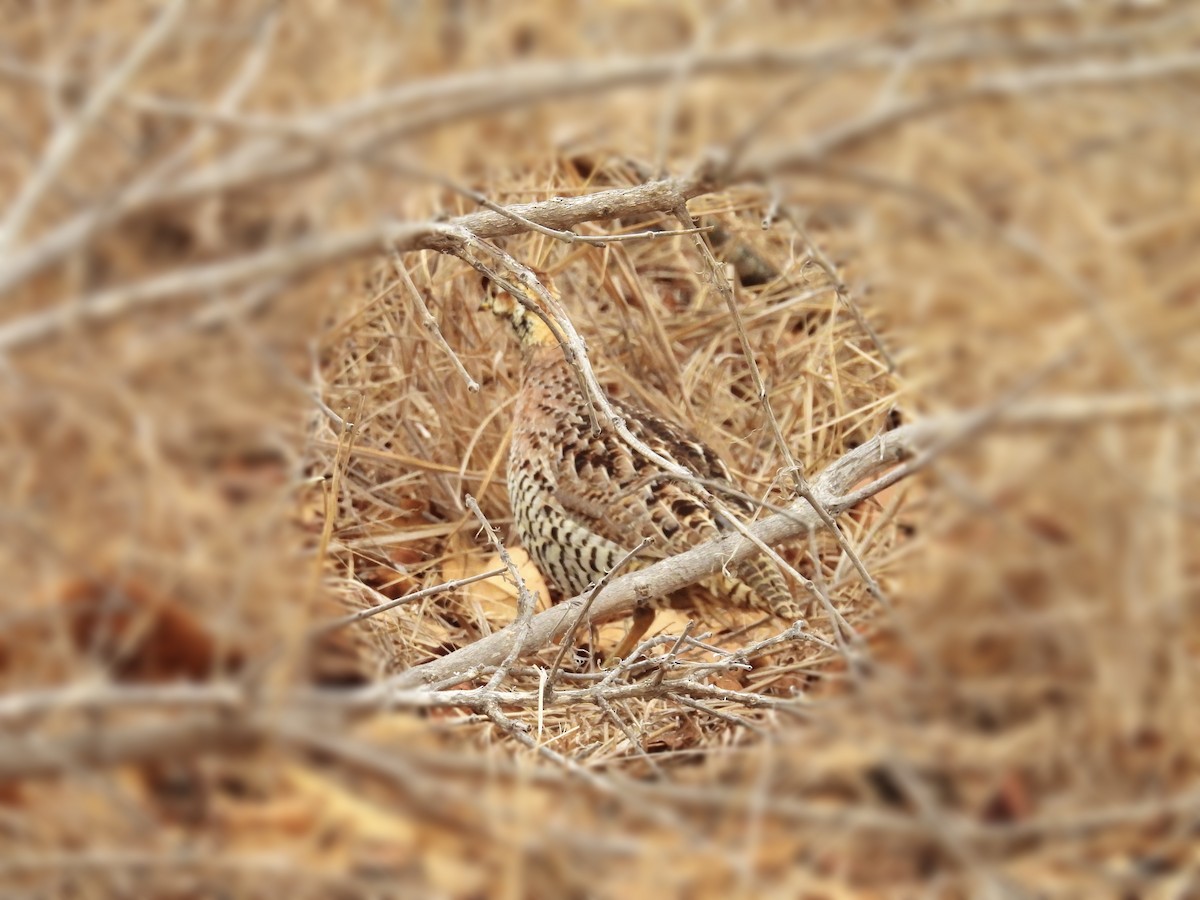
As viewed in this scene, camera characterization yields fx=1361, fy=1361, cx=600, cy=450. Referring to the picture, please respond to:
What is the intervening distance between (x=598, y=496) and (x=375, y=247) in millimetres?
2393

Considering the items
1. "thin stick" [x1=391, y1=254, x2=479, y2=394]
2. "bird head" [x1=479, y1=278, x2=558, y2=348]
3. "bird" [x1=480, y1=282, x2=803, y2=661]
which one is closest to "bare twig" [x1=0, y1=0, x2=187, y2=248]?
"thin stick" [x1=391, y1=254, x2=479, y2=394]

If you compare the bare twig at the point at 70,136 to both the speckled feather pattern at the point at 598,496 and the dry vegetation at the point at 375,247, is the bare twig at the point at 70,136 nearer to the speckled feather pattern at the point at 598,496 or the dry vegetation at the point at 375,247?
the dry vegetation at the point at 375,247

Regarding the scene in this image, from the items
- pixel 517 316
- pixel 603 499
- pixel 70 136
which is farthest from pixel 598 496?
pixel 70 136

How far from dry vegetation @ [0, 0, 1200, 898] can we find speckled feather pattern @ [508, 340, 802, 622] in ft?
6.56

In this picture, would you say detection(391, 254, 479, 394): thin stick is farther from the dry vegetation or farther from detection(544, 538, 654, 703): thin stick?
the dry vegetation

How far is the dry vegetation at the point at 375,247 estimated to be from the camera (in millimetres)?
1090

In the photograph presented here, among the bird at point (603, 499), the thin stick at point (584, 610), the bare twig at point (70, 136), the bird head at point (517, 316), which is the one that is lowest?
the thin stick at point (584, 610)

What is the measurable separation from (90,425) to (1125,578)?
844 mm

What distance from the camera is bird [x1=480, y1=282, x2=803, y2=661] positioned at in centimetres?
327

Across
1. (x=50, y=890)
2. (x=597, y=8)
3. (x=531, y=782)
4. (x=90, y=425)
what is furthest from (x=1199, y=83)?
(x=50, y=890)

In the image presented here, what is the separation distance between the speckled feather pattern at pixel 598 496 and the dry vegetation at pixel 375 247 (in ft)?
6.56

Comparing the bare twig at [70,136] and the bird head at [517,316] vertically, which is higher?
the bird head at [517,316]

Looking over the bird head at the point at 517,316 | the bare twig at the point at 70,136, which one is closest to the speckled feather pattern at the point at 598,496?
the bird head at the point at 517,316

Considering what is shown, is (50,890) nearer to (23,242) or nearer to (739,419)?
(23,242)
